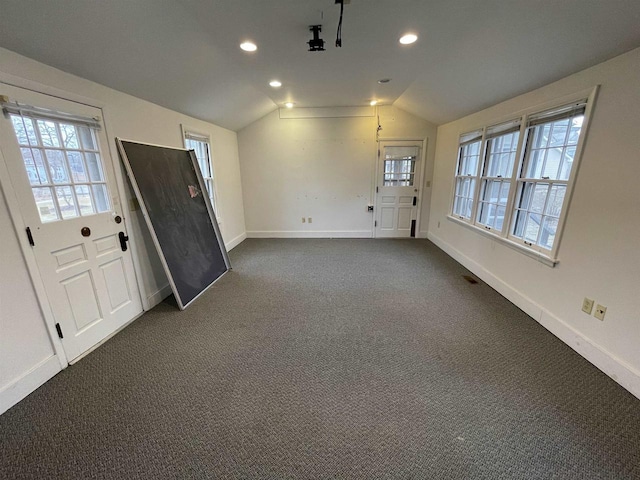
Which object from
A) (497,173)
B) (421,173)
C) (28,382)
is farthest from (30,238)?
(421,173)

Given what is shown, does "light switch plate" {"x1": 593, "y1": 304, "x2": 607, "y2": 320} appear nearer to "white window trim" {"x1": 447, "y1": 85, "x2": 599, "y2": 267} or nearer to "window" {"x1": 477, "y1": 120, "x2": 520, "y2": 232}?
"white window trim" {"x1": 447, "y1": 85, "x2": 599, "y2": 267}

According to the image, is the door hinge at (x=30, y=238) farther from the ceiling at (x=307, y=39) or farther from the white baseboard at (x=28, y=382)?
the ceiling at (x=307, y=39)

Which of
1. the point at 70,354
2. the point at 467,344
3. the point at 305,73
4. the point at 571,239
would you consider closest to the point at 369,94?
the point at 305,73

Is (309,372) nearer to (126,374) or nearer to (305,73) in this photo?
(126,374)

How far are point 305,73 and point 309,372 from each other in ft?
10.4

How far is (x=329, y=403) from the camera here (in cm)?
166

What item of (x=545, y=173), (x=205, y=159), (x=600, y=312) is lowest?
(x=600, y=312)

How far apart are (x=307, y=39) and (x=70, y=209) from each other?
94.0 inches

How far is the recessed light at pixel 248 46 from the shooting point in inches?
93.7

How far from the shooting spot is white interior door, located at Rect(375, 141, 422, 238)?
Answer: 5.09 metres

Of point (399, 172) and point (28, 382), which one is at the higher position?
point (399, 172)

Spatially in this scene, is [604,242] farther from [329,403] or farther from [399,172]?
[399,172]

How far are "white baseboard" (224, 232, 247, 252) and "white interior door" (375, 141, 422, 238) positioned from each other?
281cm

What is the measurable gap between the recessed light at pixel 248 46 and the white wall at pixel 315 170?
2562 millimetres
